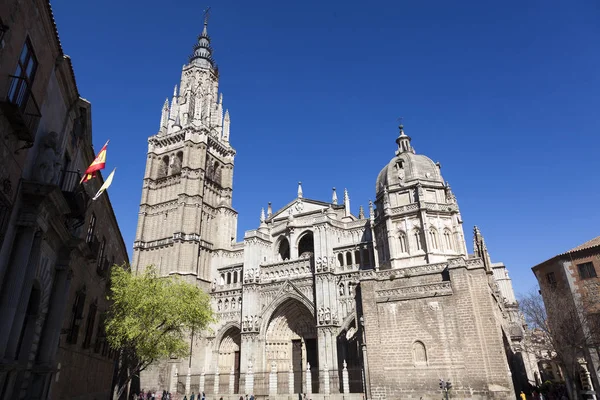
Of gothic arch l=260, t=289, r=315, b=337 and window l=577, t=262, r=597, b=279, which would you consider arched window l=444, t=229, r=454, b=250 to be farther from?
gothic arch l=260, t=289, r=315, b=337

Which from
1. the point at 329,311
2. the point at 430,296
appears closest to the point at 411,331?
the point at 430,296

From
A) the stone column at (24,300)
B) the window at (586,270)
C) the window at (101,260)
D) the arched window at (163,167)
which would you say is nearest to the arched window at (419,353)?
the window at (586,270)

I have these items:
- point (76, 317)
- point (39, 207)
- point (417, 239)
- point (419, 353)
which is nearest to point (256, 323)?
point (417, 239)

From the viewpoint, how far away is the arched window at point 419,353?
2150 centimetres

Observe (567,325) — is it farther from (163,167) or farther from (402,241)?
(163,167)

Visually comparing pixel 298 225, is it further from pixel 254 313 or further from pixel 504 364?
pixel 504 364

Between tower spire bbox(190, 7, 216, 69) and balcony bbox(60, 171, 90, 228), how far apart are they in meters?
44.5

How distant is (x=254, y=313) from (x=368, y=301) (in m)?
14.9

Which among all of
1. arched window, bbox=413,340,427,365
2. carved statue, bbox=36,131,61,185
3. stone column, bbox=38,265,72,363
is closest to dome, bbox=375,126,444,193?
arched window, bbox=413,340,427,365

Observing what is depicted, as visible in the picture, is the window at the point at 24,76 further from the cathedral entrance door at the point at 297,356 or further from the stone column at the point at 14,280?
the cathedral entrance door at the point at 297,356

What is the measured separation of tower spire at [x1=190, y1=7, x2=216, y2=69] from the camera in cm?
5482

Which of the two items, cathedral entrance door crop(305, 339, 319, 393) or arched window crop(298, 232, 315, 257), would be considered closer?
cathedral entrance door crop(305, 339, 319, 393)

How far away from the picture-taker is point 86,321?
1706 centimetres

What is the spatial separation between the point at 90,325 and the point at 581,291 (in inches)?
1239
